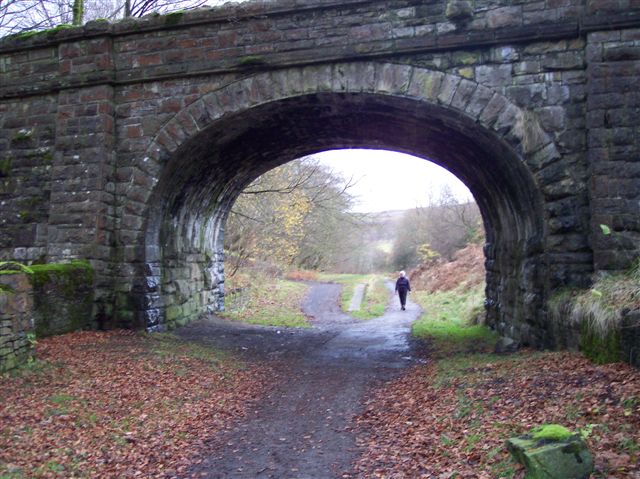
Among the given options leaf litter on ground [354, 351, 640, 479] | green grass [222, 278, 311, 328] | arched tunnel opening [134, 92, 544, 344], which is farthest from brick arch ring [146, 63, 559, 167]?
green grass [222, 278, 311, 328]

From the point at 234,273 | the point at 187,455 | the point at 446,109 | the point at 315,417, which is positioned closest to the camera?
the point at 187,455

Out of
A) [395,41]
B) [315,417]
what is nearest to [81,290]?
[315,417]

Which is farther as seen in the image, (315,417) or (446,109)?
(446,109)

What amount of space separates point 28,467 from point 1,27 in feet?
48.6

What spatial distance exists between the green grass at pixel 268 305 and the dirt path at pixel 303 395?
1916mm

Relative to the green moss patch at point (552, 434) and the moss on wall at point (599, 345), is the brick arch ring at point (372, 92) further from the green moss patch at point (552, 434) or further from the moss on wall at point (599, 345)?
the green moss patch at point (552, 434)

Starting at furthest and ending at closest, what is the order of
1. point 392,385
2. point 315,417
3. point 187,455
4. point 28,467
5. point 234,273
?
point 234,273 → point 392,385 → point 315,417 → point 187,455 → point 28,467

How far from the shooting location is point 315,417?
650 cm

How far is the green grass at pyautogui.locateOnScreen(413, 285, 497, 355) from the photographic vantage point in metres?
10.3

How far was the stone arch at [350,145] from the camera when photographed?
8609 millimetres

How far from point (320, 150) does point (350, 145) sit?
84 centimetres

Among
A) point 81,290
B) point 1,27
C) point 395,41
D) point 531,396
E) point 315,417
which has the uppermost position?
point 1,27

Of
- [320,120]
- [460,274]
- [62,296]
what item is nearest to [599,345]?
[320,120]

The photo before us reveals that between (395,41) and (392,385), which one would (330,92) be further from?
(392,385)
